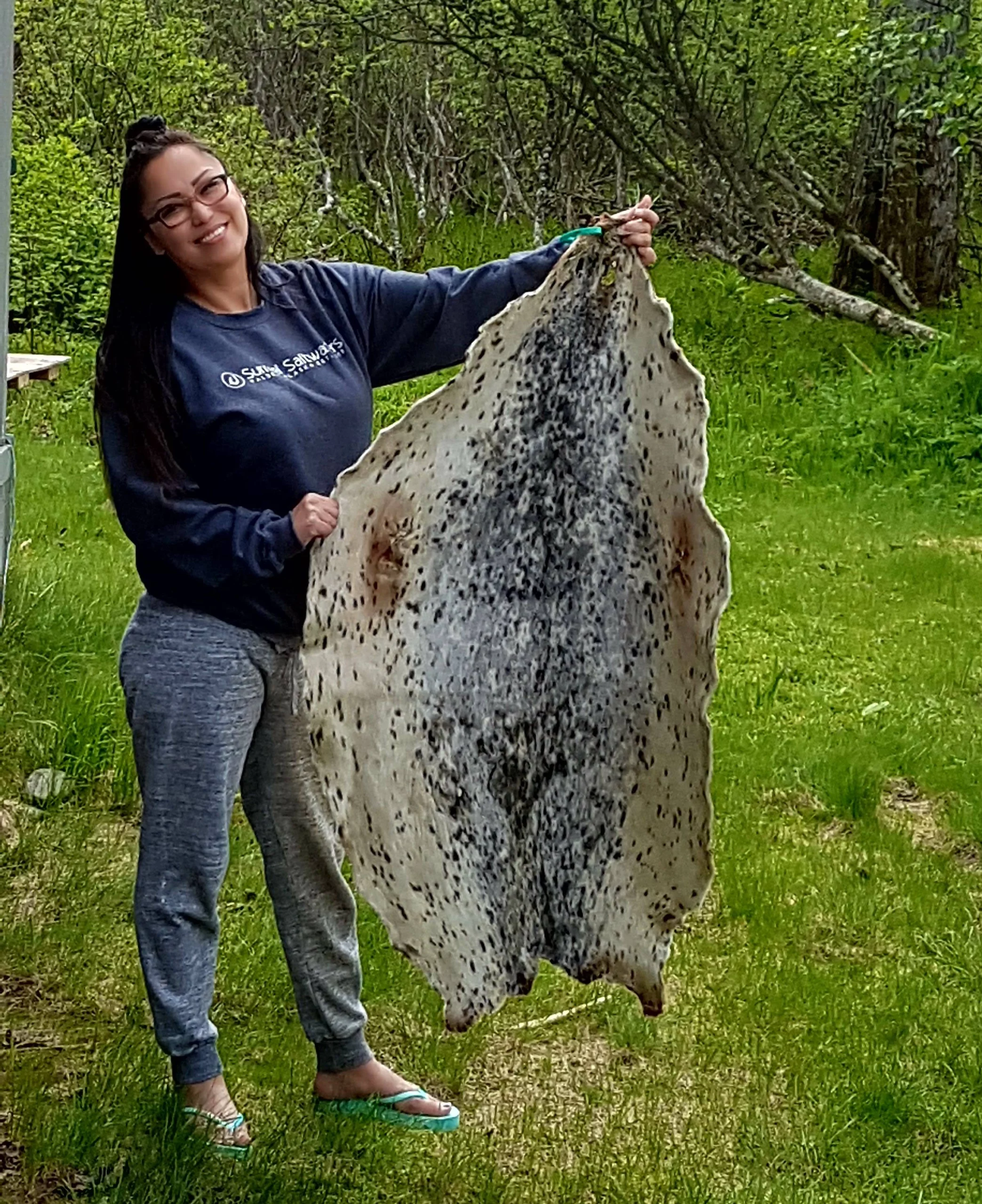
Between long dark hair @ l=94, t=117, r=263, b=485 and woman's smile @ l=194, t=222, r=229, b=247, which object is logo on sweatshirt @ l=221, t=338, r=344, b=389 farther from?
woman's smile @ l=194, t=222, r=229, b=247

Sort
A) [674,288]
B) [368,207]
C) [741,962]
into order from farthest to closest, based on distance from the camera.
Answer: [368,207], [674,288], [741,962]

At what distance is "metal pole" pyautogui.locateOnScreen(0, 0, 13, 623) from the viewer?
2225mm

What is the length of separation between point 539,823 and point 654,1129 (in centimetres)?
104

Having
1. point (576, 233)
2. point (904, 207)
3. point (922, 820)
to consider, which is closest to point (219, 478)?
point (576, 233)

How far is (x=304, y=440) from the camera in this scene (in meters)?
2.59

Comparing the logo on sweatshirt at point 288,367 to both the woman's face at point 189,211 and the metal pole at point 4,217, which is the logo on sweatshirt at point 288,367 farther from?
the metal pole at point 4,217

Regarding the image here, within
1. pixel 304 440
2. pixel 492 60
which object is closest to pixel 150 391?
pixel 304 440

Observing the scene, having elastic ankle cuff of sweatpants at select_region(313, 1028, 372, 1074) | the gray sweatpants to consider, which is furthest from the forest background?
the gray sweatpants

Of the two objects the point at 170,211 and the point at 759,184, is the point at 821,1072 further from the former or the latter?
the point at 759,184

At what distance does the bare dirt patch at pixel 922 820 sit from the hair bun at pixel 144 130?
3.14 metres

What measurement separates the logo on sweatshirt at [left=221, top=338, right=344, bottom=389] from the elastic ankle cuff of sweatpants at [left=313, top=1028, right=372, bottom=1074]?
52.0 inches

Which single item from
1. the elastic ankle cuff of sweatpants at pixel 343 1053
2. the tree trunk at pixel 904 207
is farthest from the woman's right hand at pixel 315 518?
the tree trunk at pixel 904 207

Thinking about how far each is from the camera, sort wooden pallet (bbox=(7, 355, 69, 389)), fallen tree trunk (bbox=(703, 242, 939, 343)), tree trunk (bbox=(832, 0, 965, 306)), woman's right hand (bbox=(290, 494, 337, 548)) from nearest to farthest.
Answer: woman's right hand (bbox=(290, 494, 337, 548)) < wooden pallet (bbox=(7, 355, 69, 389)) < fallen tree trunk (bbox=(703, 242, 939, 343)) < tree trunk (bbox=(832, 0, 965, 306))

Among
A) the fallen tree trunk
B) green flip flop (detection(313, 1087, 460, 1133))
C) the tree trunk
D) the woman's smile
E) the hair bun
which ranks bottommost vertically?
green flip flop (detection(313, 1087, 460, 1133))
